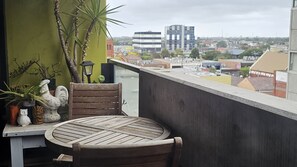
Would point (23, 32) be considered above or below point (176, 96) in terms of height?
above

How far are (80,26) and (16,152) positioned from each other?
1.84 metres

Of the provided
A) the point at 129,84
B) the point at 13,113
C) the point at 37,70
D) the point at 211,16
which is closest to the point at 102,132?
the point at 13,113

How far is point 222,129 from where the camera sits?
5.80 feet

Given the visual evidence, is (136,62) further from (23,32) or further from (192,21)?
(23,32)

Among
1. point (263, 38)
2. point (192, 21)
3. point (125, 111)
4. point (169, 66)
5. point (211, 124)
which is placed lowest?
point (125, 111)

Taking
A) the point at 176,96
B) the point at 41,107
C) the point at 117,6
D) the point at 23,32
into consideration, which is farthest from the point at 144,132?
the point at 23,32

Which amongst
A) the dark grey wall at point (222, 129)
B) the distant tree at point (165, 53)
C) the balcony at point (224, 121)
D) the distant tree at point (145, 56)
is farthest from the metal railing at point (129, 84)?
the dark grey wall at point (222, 129)

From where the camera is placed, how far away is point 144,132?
7.37ft

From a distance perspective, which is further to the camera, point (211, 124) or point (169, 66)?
point (169, 66)

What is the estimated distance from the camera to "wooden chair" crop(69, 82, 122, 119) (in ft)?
9.88

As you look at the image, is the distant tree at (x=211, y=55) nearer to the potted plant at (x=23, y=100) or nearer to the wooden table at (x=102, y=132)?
the wooden table at (x=102, y=132)

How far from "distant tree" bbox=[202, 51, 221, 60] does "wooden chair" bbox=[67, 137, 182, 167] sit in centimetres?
147

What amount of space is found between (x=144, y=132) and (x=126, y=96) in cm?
172

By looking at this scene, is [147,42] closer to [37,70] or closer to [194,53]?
[194,53]
